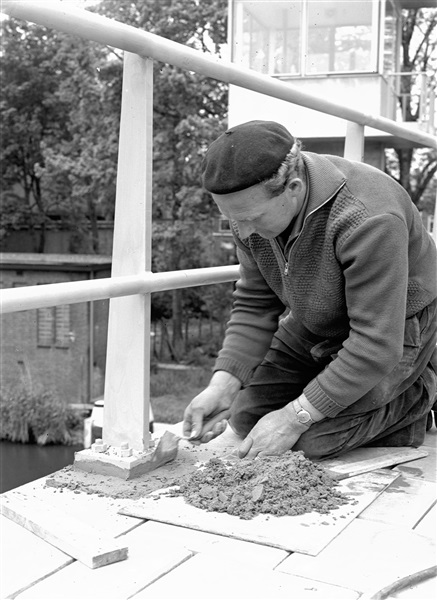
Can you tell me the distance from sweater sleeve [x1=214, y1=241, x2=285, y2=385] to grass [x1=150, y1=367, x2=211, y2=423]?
57.9ft

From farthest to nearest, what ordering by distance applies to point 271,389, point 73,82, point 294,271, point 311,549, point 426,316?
point 73,82 < point 271,389 < point 426,316 < point 294,271 < point 311,549

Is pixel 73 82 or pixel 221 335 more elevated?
pixel 73 82

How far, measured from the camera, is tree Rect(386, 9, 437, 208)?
65.5 ft

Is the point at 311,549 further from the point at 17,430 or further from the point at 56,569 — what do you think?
the point at 17,430

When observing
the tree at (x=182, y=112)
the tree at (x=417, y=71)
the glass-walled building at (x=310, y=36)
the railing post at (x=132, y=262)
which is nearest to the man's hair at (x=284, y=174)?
the railing post at (x=132, y=262)

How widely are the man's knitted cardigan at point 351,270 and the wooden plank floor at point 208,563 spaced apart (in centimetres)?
38

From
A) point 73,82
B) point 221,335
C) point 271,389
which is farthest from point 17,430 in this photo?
point 271,389

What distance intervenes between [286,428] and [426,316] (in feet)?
1.84

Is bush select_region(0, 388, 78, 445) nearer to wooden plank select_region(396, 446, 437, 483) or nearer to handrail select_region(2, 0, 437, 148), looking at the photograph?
handrail select_region(2, 0, 437, 148)

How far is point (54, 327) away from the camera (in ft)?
71.5

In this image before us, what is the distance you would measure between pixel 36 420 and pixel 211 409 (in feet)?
61.6

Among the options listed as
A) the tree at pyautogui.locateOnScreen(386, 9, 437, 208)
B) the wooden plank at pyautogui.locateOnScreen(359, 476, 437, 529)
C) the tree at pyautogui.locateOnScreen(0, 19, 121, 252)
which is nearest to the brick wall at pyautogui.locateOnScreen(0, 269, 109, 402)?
the tree at pyautogui.locateOnScreen(0, 19, 121, 252)

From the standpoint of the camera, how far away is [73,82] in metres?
22.1

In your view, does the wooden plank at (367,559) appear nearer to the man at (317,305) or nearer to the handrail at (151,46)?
the man at (317,305)
